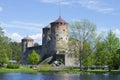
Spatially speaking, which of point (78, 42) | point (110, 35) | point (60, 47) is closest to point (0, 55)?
point (78, 42)

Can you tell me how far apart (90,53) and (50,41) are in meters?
32.3

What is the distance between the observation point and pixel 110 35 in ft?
205

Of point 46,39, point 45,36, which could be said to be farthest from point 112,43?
point 45,36

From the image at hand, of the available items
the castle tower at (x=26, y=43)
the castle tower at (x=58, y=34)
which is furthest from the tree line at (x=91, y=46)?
the castle tower at (x=26, y=43)

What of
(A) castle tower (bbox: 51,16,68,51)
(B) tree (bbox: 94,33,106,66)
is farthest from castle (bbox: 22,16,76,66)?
(B) tree (bbox: 94,33,106,66)

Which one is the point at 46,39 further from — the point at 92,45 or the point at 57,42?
the point at 92,45

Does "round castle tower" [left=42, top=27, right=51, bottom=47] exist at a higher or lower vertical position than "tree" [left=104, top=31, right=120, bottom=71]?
higher

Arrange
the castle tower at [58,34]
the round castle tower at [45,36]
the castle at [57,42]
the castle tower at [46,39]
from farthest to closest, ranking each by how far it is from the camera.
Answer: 1. the round castle tower at [45,36]
2. the castle tower at [46,39]
3. the castle tower at [58,34]
4. the castle at [57,42]

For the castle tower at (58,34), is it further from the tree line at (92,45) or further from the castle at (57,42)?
the tree line at (92,45)

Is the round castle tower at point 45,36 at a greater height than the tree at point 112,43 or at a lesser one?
greater

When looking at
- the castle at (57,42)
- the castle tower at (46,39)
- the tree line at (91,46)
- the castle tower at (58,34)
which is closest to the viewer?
the tree line at (91,46)

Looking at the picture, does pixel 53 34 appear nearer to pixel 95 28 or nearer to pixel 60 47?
pixel 60 47

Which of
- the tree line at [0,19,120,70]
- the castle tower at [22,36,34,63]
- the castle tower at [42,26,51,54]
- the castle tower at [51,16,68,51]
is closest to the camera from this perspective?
the tree line at [0,19,120,70]

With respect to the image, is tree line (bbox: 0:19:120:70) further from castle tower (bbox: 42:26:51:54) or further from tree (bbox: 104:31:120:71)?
castle tower (bbox: 42:26:51:54)
